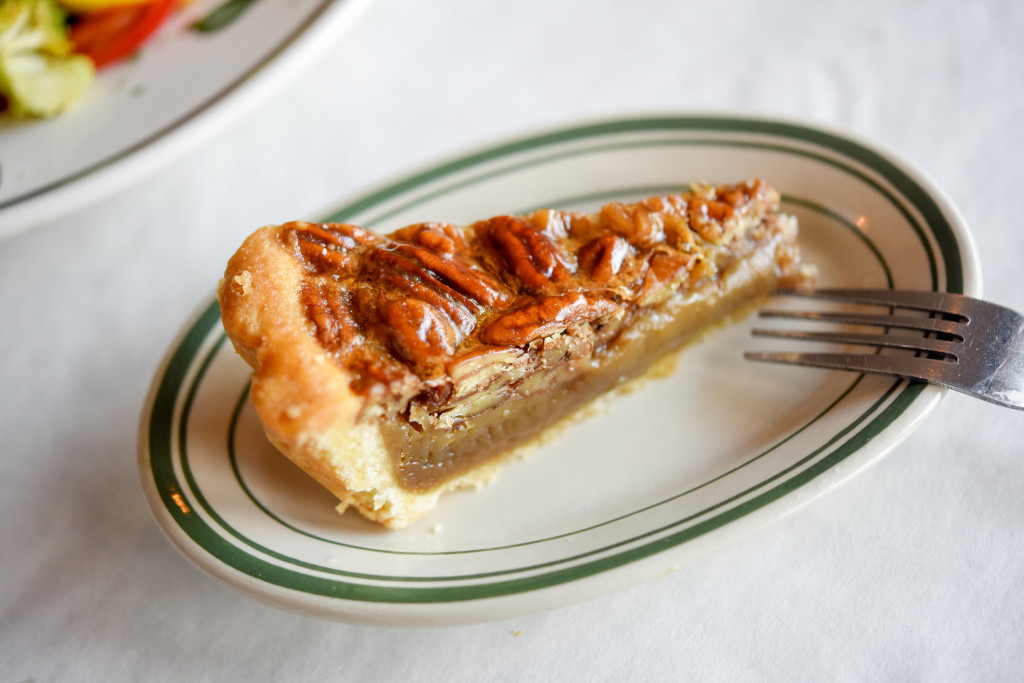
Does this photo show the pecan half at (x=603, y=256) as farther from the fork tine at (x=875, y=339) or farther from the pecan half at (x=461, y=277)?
the fork tine at (x=875, y=339)

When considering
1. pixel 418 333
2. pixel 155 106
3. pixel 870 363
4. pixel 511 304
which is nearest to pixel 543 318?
pixel 511 304

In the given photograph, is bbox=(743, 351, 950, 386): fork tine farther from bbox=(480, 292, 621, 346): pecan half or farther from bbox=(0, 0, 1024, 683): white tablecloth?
bbox=(480, 292, 621, 346): pecan half

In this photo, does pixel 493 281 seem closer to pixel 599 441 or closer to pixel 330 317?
pixel 330 317

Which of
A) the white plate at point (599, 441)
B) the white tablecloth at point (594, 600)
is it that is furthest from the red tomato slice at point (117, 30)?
the white plate at point (599, 441)

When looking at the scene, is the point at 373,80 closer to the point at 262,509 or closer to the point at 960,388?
the point at 262,509

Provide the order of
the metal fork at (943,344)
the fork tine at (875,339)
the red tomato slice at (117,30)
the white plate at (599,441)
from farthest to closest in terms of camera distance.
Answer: the red tomato slice at (117,30), the fork tine at (875,339), the metal fork at (943,344), the white plate at (599,441)

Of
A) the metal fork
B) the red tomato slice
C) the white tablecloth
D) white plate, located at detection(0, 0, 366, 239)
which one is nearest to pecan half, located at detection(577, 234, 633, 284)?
the metal fork
